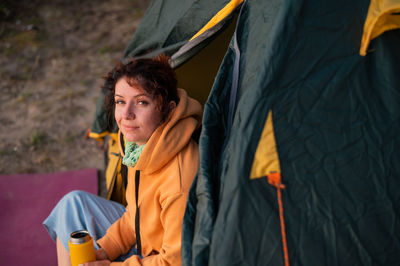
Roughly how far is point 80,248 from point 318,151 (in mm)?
815

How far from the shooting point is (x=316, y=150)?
1.06 m

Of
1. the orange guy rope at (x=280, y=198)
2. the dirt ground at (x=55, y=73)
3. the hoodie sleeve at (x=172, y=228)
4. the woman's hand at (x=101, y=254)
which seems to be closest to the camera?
the orange guy rope at (x=280, y=198)

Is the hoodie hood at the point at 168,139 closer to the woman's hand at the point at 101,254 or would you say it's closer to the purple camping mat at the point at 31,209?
the woman's hand at the point at 101,254

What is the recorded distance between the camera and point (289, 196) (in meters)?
1.05

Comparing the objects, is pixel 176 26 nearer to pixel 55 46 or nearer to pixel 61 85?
pixel 61 85

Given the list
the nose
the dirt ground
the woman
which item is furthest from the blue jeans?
the dirt ground

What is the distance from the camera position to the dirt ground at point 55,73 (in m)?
2.83

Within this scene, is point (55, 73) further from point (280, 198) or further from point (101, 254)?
point (280, 198)

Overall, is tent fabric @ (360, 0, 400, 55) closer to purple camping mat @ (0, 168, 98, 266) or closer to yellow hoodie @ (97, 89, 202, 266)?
yellow hoodie @ (97, 89, 202, 266)

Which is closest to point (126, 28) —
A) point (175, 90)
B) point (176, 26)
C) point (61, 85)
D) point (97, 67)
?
point (97, 67)

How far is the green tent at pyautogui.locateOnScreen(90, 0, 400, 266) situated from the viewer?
104 centimetres

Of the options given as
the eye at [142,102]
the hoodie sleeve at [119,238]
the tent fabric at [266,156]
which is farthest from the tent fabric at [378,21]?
the hoodie sleeve at [119,238]

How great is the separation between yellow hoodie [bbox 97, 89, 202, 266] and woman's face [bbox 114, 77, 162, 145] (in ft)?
0.17

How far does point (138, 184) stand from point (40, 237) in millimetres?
961
